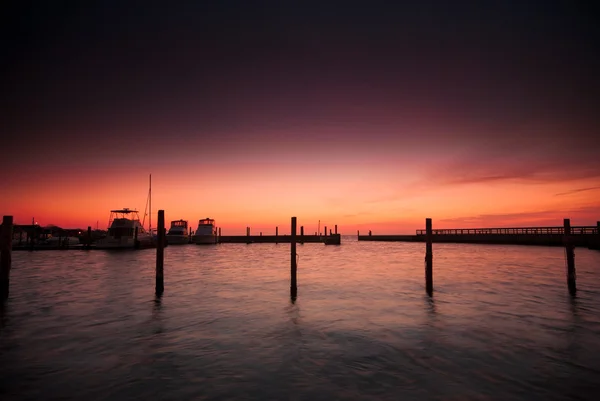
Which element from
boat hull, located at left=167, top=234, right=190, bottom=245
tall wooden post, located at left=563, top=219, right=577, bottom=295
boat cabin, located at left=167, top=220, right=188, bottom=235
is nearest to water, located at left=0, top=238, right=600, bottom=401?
tall wooden post, located at left=563, top=219, right=577, bottom=295

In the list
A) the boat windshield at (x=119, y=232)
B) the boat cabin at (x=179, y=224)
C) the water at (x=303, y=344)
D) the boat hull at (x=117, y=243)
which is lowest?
the water at (x=303, y=344)

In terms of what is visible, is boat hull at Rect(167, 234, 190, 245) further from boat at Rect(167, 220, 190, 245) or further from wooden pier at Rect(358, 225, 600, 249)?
wooden pier at Rect(358, 225, 600, 249)

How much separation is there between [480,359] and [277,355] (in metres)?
4.49

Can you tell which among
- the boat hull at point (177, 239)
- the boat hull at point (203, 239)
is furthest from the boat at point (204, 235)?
the boat hull at point (177, 239)

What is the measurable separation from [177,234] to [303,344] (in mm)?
63240

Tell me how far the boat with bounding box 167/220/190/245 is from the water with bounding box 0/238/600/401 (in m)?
49.9

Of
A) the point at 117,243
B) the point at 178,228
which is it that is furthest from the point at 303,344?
the point at 178,228

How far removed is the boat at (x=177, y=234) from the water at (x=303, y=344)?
164 feet

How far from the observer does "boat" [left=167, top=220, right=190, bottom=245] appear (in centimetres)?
6688

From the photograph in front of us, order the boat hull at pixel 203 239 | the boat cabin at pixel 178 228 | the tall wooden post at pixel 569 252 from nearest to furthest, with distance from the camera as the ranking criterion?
1. the tall wooden post at pixel 569 252
2. the boat cabin at pixel 178 228
3. the boat hull at pixel 203 239

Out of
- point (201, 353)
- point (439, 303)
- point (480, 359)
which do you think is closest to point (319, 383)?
point (201, 353)

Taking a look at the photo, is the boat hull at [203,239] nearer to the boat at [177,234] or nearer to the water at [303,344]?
the boat at [177,234]

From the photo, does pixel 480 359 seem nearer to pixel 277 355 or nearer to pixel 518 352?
pixel 518 352

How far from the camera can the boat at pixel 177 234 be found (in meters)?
66.9
